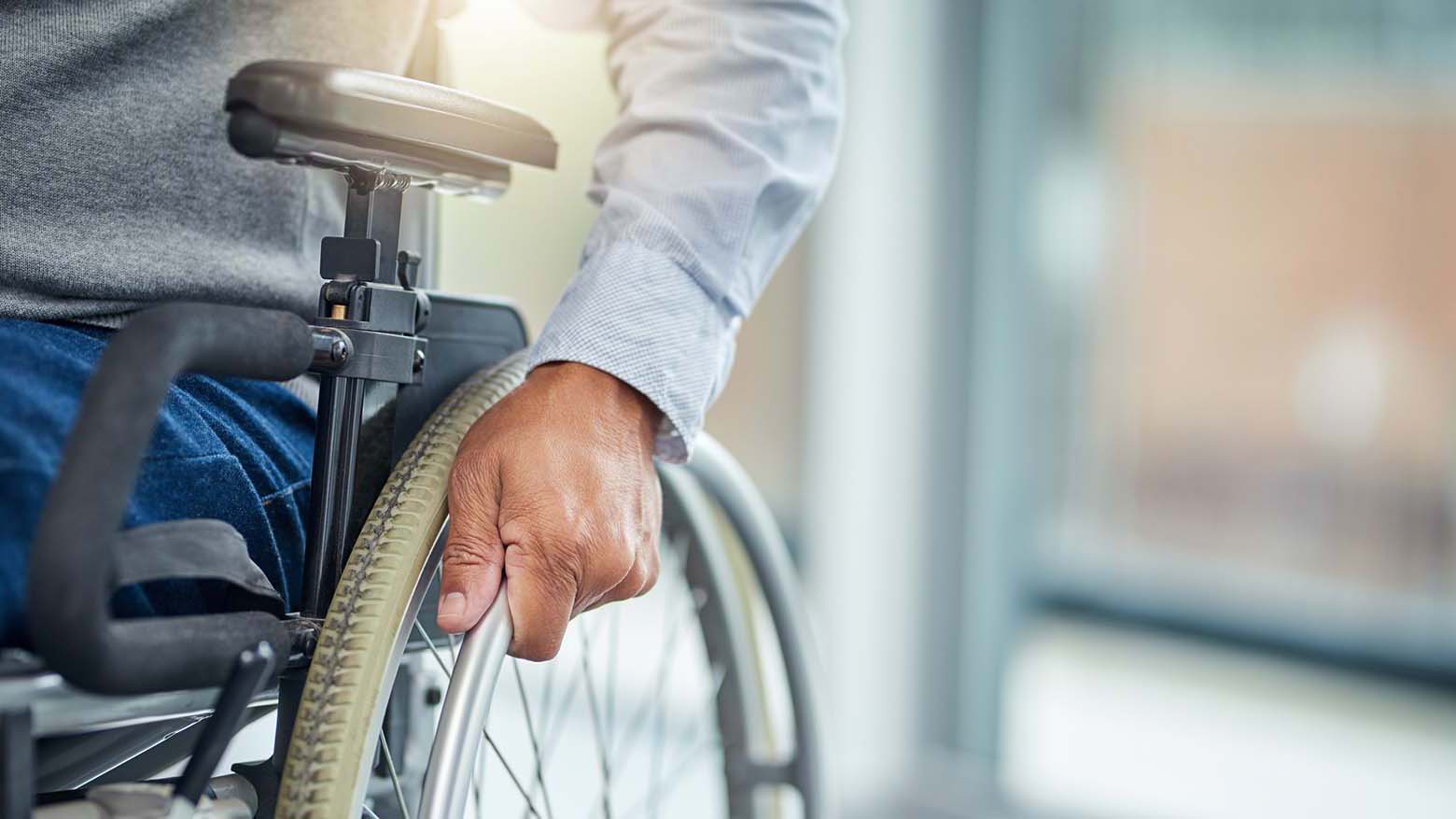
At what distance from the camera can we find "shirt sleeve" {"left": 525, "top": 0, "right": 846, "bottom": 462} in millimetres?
562

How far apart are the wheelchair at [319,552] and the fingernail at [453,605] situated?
0.03ft

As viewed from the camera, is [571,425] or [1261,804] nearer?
[571,425]

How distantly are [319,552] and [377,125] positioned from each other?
0.17m

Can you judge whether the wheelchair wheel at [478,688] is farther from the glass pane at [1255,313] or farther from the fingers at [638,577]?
the glass pane at [1255,313]

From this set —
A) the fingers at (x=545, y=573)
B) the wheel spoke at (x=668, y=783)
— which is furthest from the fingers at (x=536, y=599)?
the wheel spoke at (x=668, y=783)

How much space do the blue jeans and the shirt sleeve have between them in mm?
131

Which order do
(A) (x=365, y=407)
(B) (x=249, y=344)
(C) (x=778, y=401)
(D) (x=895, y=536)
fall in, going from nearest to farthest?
(B) (x=249, y=344) < (A) (x=365, y=407) < (D) (x=895, y=536) < (C) (x=778, y=401)

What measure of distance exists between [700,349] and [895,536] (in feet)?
4.77

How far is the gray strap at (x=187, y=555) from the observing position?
0.36m

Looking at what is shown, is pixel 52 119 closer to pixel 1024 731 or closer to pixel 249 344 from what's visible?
pixel 249 344

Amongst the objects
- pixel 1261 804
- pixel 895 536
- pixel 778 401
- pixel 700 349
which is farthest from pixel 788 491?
pixel 700 349

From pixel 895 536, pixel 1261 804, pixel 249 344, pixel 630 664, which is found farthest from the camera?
pixel 630 664

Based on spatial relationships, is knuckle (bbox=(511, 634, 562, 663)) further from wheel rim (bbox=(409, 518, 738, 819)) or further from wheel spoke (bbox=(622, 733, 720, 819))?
wheel spoke (bbox=(622, 733, 720, 819))

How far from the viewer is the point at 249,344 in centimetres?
38
